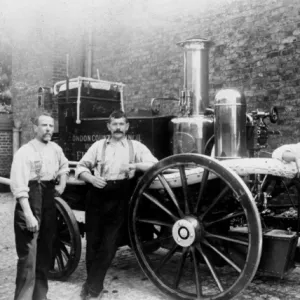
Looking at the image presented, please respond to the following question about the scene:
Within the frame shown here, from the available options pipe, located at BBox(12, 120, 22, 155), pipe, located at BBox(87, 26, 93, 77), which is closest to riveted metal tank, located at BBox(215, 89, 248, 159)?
pipe, located at BBox(87, 26, 93, 77)

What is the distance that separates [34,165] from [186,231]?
3.99 feet

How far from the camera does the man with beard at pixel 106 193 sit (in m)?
3.71

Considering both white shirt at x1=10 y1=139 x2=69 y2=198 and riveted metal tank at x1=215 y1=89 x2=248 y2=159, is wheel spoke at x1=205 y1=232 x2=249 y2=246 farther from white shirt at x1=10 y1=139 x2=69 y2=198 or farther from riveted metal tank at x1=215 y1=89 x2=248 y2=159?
white shirt at x1=10 y1=139 x2=69 y2=198

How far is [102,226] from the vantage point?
12.4 feet

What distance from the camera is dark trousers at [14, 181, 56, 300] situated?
11.0ft

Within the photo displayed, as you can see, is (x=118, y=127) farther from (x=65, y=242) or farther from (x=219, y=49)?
(x=219, y=49)

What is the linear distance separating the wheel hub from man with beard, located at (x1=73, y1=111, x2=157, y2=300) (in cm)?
53

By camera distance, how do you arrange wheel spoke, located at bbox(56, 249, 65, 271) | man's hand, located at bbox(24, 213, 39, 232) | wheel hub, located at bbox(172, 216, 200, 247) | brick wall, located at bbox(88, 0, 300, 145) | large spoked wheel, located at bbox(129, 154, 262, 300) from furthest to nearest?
brick wall, located at bbox(88, 0, 300, 145) < wheel spoke, located at bbox(56, 249, 65, 271) < wheel hub, located at bbox(172, 216, 200, 247) < man's hand, located at bbox(24, 213, 39, 232) < large spoked wheel, located at bbox(129, 154, 262, 300)

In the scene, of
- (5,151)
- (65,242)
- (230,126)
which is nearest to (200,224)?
(230,126)

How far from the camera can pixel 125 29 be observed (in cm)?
945

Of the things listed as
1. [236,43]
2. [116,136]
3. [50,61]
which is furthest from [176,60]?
[116,136]

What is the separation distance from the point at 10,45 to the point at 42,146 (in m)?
8.93

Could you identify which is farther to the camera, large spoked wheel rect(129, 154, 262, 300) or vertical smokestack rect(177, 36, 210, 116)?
vertical smokestack rect(177, 36, 210, 116)

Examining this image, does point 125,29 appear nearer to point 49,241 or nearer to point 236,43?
point 236,43
